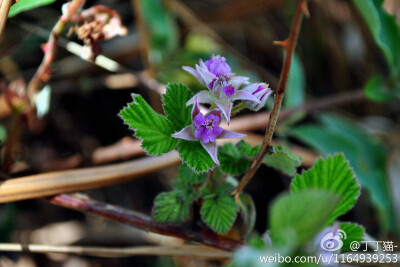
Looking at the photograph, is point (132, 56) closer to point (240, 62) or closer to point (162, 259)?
point (240, 62)

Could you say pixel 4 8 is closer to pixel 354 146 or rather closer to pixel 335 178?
pixel 335 178

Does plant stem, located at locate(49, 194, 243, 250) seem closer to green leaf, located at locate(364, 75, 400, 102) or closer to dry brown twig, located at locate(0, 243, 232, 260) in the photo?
dry brown twig, located at locate(0, 243, 232, 260)

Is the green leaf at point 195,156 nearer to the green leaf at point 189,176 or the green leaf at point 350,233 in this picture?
the green leaf at point 189,176

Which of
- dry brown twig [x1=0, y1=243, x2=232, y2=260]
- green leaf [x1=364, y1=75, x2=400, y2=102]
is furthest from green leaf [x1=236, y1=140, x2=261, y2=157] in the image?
green leaf [x1=364, y1=75, x2=400, y2=102]

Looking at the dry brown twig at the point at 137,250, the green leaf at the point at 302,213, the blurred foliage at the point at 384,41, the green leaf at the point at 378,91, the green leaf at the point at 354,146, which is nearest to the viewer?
the green leaf at the point at 302,213

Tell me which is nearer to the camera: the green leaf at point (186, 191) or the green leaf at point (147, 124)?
the green leaf at point (147, 124)

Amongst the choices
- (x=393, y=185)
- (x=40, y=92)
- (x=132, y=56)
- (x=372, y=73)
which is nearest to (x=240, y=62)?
(x=132, y=56)

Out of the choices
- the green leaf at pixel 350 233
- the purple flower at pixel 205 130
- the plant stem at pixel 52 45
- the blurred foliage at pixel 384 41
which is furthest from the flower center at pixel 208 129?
the blurred foliage at pixel 384 41
